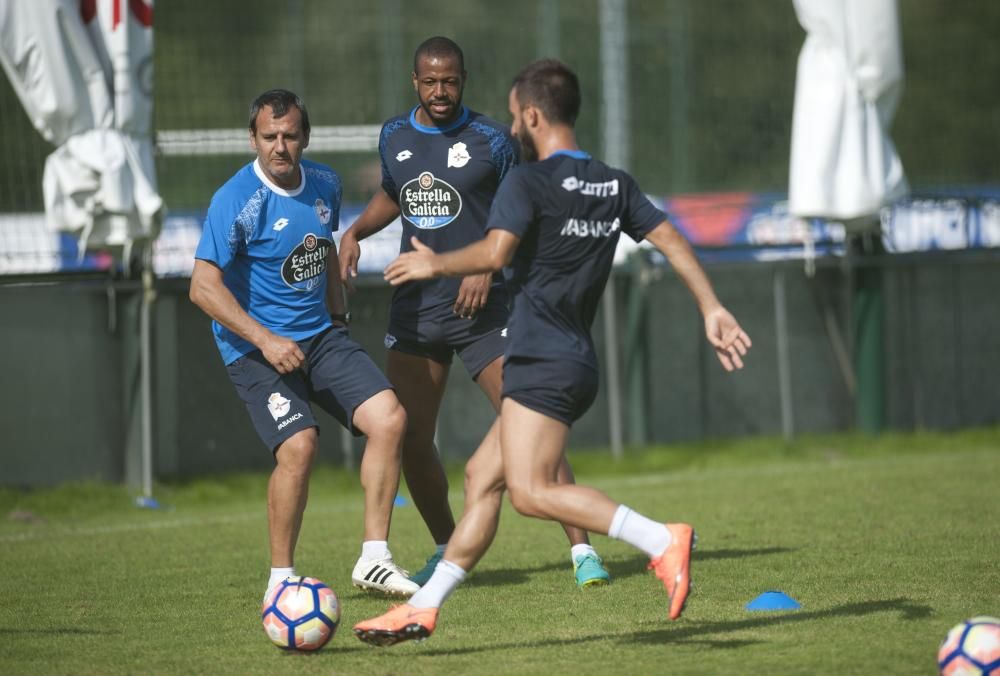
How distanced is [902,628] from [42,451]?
24.3 feet

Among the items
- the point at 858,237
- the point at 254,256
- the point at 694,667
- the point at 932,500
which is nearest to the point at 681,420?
the point at 858,237

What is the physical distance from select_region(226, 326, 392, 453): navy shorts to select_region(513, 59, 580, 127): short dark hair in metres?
1.67

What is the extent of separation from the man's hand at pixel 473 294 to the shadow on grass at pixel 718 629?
1.83 m

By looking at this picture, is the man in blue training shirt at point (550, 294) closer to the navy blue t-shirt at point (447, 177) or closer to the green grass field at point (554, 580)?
the green grass field at point (554, 580)

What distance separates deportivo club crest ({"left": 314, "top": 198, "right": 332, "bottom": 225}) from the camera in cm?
680

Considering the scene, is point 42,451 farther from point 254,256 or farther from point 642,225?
point 642,225

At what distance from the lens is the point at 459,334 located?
23.5 feet

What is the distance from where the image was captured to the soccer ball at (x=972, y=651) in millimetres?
4629

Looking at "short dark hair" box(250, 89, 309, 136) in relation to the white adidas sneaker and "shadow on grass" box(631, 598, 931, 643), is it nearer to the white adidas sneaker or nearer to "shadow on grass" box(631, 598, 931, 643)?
the white adidas sneaker

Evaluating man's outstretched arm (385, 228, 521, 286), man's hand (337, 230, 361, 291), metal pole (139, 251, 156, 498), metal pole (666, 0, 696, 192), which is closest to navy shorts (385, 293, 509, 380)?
man's hand (337, 230, 361, 291)

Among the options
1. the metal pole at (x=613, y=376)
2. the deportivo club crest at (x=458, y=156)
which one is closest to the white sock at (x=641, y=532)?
the deportivo club crest at (x=458, y=156)

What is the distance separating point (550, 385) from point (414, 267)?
26.0 inches

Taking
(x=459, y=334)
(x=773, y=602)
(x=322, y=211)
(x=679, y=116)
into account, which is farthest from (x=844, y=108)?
(x=679, y=116)

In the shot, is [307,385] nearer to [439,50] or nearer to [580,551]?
[580,551]
